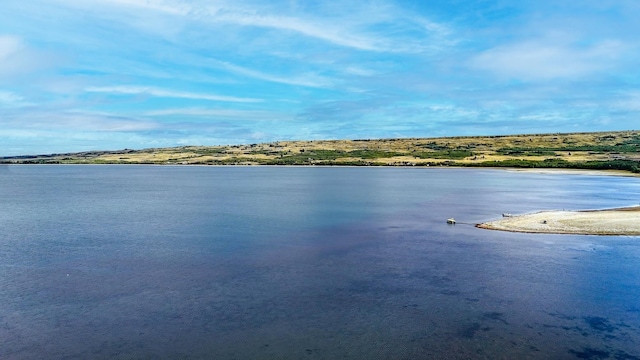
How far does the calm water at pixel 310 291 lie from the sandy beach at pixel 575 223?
2186 mm

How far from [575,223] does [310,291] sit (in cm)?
2901

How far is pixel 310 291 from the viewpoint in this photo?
79.3ft

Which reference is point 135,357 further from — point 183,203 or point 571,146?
point 571,146

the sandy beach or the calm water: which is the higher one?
the sandy beach

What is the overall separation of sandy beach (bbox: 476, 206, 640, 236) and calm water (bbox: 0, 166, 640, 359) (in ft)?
7.17

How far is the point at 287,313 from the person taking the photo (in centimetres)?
2109

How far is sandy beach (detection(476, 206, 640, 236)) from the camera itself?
39406mm

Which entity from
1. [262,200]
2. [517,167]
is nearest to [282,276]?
[262,200]

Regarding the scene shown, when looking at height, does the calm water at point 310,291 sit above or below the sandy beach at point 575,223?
below

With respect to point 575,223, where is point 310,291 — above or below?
below

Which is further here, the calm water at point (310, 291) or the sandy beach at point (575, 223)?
the sandy beach at point (575, 223)

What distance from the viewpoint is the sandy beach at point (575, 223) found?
3941cm

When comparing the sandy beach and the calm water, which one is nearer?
the calm water

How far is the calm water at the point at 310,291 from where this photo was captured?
17984mm
